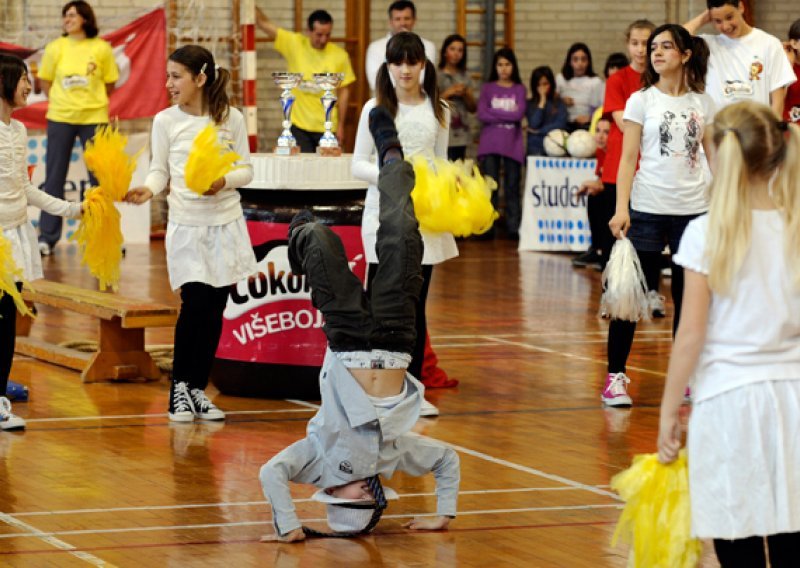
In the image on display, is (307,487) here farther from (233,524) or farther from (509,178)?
(509,178)

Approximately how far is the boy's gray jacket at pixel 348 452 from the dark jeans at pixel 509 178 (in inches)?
391

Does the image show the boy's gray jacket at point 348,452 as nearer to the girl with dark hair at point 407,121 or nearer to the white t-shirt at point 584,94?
the girl with dark hair at point 407,121

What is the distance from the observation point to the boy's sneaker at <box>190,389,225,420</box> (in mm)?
6207

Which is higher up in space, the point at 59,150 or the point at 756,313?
the point at 756,313

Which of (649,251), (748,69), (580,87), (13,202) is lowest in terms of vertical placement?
(649,251)

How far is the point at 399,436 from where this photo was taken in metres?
4.55

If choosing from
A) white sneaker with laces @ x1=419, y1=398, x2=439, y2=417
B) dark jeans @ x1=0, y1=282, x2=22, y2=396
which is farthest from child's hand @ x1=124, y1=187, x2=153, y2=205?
white sneaker with laces @ x1=419, y1=398, x2=439, y2=417

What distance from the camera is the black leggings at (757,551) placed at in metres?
3.28

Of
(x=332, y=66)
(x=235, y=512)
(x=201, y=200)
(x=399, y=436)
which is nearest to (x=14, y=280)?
(x=201, y=200)

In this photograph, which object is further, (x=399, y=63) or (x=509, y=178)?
(x=509, y=178)

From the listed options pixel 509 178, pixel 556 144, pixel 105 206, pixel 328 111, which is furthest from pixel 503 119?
pixel 105 206

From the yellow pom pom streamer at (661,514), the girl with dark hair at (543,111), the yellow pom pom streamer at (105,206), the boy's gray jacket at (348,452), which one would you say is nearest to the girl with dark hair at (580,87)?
the girl with dark hair at (543,111)

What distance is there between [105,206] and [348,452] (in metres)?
2.27

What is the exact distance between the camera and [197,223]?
241 inches
